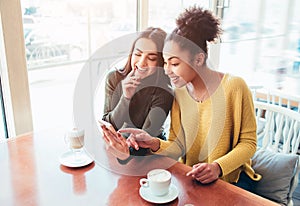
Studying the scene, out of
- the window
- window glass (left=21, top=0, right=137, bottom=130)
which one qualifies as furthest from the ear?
the window

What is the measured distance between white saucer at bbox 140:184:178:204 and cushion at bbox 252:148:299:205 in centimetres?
46

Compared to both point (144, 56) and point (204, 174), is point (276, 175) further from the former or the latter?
point (144, 56)

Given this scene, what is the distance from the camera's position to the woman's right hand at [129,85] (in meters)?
1.25

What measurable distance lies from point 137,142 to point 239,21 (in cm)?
243

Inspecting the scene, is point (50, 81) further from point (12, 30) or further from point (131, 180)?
point (131, 180)

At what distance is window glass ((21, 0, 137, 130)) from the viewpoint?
1799 millimetres

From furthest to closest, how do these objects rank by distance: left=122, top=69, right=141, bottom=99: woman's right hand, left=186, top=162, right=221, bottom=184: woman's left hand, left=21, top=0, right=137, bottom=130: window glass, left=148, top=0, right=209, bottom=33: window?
1. left=148, top=0, right=209, bottom=33: window
2. left=21, top=0, right=137, bottom=130: window glass
3. left=122, top=69, right=141, bottom=99: woman's right hand
4. left=186, top=162, right=221, bottom=184: woman's left hand

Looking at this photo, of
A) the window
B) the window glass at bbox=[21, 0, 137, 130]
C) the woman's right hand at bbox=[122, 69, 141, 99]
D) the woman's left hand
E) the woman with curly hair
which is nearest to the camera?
the woman's left hand

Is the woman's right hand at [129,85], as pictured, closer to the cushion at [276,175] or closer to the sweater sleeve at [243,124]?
the sweater sleeve at [243,124]

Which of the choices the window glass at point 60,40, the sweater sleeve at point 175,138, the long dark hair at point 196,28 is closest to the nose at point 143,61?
the long dark hair at point 196,28

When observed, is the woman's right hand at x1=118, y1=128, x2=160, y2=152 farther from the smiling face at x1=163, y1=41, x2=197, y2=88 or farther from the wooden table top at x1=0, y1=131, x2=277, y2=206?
the smiling face at x1=163, y1=41, x2=197, y2=88

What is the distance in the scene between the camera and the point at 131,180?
1043 mm

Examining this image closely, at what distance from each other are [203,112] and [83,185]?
1.80 ft

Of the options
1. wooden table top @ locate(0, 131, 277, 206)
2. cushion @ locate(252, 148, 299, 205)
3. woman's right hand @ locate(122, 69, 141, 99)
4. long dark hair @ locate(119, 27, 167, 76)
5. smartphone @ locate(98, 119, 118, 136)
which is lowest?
cushion @ locate(252, 148, 299, 205)
